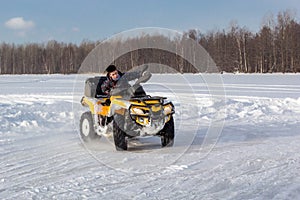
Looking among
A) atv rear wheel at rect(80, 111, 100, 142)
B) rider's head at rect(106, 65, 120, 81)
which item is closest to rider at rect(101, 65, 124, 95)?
rider's head at rect(106, 65, 120, 81)

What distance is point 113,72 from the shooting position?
6785mm

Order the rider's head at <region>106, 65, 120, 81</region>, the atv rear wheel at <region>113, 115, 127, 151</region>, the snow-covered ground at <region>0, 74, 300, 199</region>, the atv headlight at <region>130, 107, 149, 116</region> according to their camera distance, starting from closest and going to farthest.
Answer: the snow-covered ground at <region>0, 74, 300, 199</region> → the atv headlight at <region>130, 107, 149, 116</region> → the atv rear wheel at <region>113, 115, 127, 151</region> → the rider's head at <region>106, 65, 120, 81</region>

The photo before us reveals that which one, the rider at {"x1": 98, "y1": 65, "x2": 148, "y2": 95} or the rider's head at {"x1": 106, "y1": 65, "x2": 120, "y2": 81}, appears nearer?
the rider at {"x1": 98, "y1": 65, "x2": 148, "y2": 95}

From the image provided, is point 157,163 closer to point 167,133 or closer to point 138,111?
point 138,111

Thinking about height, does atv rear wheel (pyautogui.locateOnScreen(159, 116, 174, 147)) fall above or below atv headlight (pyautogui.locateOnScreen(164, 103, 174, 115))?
below

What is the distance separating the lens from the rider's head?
6777mm

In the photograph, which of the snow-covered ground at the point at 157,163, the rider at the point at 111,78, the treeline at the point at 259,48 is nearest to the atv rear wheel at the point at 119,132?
the snow-covered ground at the point at 157,163

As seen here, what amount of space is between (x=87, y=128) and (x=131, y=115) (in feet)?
5.25

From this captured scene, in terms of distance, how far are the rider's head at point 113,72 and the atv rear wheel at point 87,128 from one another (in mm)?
857

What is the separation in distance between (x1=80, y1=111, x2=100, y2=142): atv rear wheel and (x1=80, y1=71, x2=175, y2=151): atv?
80mm

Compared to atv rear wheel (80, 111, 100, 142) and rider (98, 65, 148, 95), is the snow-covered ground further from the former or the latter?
rider (98, 65, 148, 95)

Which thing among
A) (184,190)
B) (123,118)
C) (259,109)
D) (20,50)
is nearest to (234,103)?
(259,109)

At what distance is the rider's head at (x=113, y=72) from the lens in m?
6.78

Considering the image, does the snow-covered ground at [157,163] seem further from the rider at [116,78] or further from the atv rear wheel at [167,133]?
the rider at [116,78]
